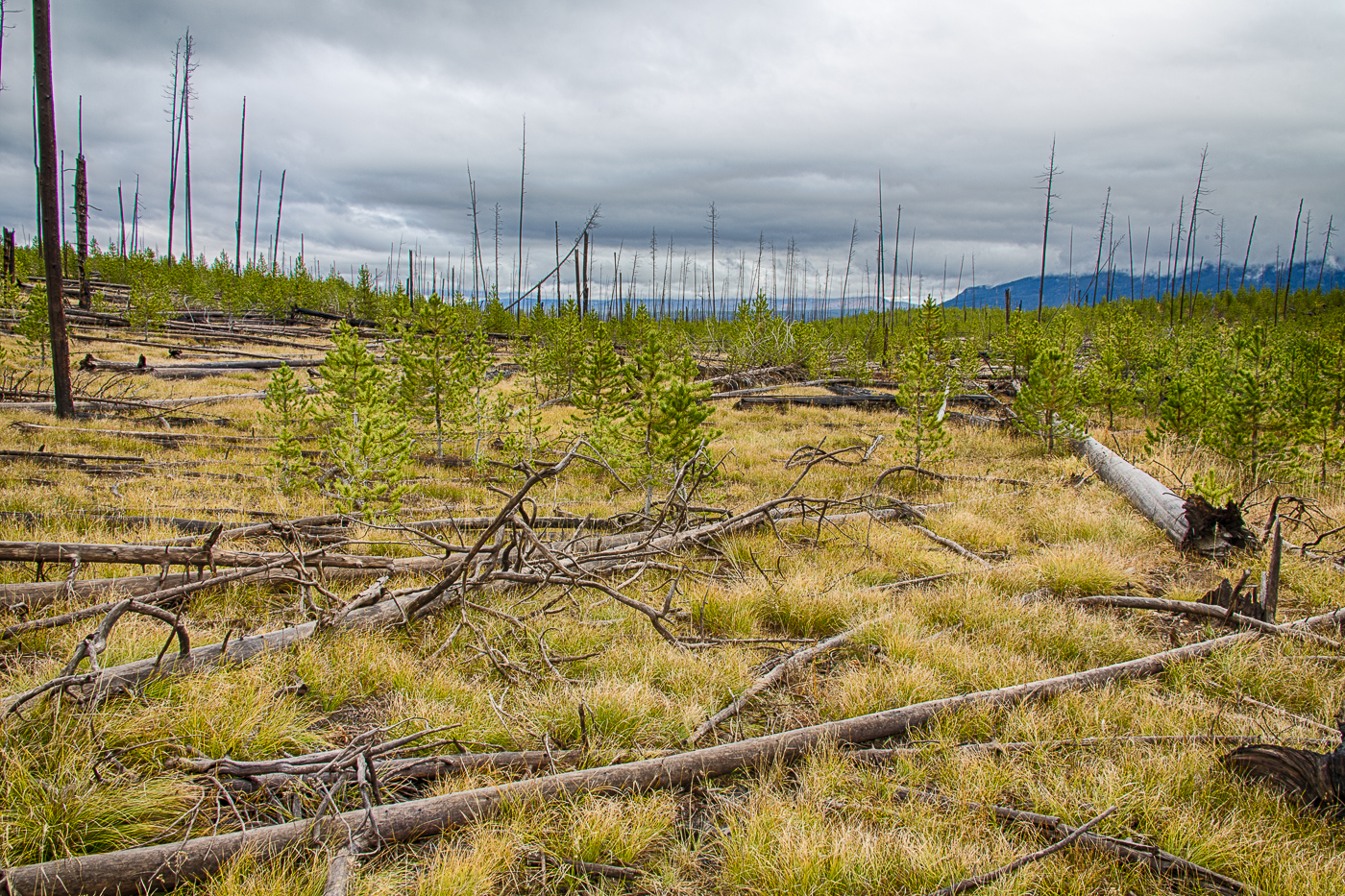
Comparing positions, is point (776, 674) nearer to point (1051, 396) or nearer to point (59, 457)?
point (59, 457)

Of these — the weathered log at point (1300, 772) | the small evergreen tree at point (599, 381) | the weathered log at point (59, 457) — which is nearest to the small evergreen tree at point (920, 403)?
the small evergreen tree at point (599, 381)

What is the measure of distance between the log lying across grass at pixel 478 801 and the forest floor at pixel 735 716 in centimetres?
6

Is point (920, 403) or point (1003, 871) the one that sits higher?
point (920, 403)

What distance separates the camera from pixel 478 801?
2375 mm

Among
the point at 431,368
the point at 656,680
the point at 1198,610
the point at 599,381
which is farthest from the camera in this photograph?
the point at 599,381

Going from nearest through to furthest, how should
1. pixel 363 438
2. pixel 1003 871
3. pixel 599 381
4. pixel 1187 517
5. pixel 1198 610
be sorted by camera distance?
pixel 1003 871
pixel 1198 610
pixel 1187 517
pixel 363 438
pixel 599 381

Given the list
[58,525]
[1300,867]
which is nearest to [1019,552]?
[1300,867]

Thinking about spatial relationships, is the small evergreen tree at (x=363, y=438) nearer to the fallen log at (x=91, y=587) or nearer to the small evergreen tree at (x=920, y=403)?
the fallen log at (x=91, y=587)

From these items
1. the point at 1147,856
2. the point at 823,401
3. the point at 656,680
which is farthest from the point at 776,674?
the point at 823,401

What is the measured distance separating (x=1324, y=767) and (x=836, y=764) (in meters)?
1.80

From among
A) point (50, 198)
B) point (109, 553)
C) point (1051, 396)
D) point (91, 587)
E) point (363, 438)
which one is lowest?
point (91, 587)

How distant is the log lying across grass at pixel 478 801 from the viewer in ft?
6.22

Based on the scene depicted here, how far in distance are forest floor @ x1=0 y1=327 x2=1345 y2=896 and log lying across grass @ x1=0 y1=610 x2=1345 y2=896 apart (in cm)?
6

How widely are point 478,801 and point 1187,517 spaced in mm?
6820
